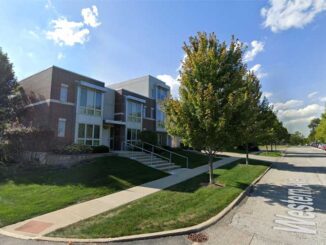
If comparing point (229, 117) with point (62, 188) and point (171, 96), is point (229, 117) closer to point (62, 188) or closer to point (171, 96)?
point (171, 96)

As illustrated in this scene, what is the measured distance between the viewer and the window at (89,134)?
19.8m

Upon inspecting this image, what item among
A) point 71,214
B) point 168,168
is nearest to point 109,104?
point 168,168

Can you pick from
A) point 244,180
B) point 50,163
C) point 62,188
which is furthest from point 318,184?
point 50,163

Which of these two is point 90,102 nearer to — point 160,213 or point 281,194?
point 160,213

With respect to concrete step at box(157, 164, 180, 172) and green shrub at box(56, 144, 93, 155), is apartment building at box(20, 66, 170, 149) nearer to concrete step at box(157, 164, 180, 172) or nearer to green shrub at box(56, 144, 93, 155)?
green shrub at box(56, 144, 93, 155)

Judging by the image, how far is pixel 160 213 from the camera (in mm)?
7301

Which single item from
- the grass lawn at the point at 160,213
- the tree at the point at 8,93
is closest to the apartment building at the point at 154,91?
the tree at the point at 8,93

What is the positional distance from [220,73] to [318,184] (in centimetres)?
775

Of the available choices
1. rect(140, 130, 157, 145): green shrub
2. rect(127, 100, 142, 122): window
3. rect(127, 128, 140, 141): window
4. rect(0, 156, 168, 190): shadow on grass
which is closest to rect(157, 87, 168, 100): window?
rect(127, 100, 142, 122): window

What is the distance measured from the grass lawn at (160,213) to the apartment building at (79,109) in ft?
19.6

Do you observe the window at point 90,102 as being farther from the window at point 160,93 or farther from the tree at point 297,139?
the tree at point 297,139

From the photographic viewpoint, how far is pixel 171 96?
1200 cm

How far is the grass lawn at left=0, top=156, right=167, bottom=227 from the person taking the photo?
8003 mm

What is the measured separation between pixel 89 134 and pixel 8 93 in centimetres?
819
